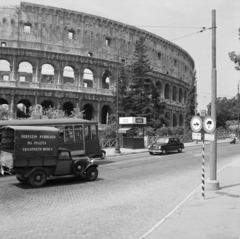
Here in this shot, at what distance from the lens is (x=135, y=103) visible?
47.1 metres

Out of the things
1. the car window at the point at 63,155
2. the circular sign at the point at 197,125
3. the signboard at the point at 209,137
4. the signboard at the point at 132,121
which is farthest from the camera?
the signboard at the point at 132,121

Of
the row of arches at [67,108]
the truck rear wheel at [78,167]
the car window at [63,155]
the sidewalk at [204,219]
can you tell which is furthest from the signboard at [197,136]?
the row of arches at [67,108]

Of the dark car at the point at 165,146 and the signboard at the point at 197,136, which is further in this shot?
the dark car at the point at 165,146

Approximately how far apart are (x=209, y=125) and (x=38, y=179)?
285 inches

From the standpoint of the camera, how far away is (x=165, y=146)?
94.0 ft

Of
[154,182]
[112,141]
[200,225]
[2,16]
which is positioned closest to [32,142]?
[154,182]

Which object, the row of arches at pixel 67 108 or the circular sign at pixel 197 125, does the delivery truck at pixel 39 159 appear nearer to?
the circular sign at pixel 197 125

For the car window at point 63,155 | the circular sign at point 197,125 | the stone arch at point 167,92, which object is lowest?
the car window at point 63,155

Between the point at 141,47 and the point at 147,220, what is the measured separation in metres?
44.4

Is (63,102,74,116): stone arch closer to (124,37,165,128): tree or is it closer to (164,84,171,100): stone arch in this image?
(124,37,165,128): tree

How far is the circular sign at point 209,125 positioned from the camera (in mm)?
10297

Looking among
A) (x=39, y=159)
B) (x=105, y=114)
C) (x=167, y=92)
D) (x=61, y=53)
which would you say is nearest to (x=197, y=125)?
(x=39, y=159)

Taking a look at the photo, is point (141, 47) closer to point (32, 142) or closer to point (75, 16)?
point (75, 16)

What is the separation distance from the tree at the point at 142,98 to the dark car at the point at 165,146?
54.2ft
